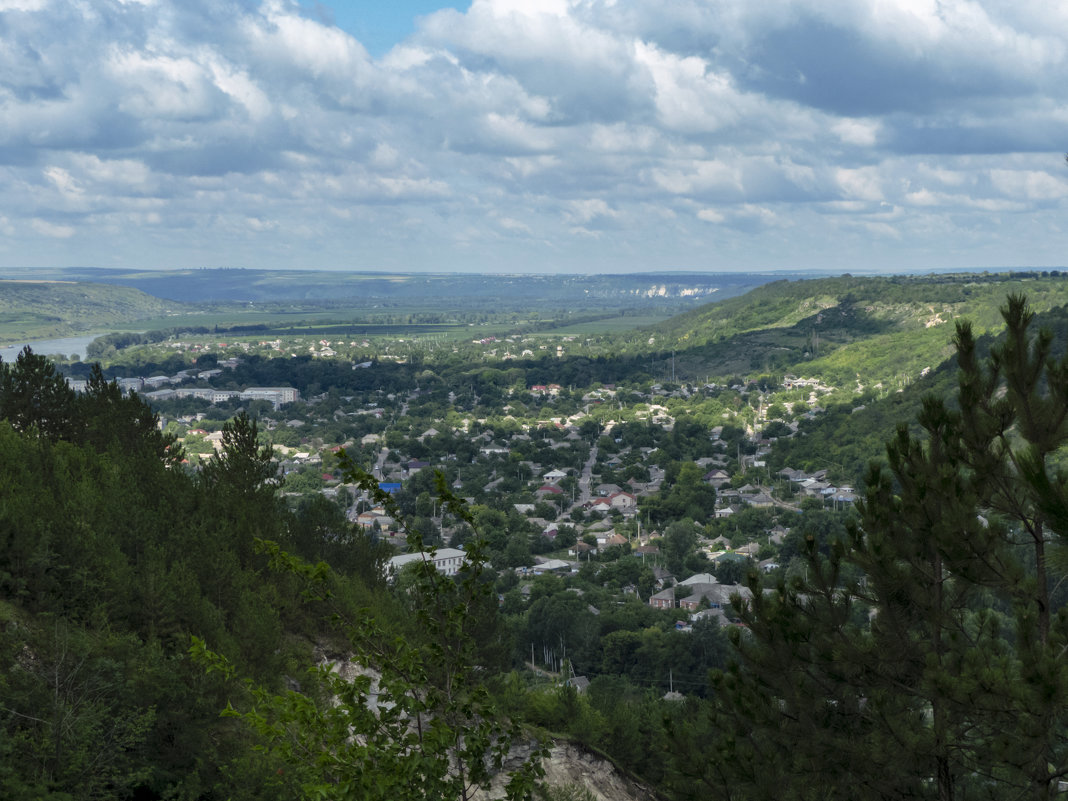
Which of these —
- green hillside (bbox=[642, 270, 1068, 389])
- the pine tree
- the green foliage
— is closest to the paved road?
green hillside (bbox=[642, 270, 1068, 389])

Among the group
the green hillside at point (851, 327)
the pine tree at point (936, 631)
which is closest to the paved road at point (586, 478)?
the green hillside at point (851, 327)

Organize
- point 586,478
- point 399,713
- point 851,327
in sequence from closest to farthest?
point 399,713, point 586,478, point 851,327

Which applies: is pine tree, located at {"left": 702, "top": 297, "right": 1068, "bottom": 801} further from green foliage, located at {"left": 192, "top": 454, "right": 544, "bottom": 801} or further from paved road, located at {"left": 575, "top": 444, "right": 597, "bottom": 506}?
paved road, located at {"left": 575, "top": 444, "right": 597, "bottom": 506}

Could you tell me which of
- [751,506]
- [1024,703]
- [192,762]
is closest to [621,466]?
[751,506]

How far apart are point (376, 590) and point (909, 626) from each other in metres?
15.4

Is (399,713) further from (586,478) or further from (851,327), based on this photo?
(851,327)

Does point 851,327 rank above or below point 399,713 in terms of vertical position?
below

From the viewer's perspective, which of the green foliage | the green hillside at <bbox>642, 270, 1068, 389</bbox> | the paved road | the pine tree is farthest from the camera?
the green hillside at <bbox>642, 270, 1068, 389</bbox>

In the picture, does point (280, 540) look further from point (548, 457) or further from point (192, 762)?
point (548, 457)

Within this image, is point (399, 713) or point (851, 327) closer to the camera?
point (399, 713)

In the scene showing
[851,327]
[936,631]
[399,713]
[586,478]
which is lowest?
[586,478]

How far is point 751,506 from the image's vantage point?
5738 cm

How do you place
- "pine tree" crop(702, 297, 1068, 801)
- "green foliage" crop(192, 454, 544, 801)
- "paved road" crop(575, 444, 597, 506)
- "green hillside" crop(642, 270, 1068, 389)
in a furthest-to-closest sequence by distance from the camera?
"green hillside" crop(642, 270, 1068, 389), "paved road" crop(575, 444, 597, 506), "pine tree" crop(702, 297, 1068, 801), "green foliage" crop(192, 454, 544, 801)

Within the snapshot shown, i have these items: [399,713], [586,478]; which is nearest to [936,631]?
[399,713]
